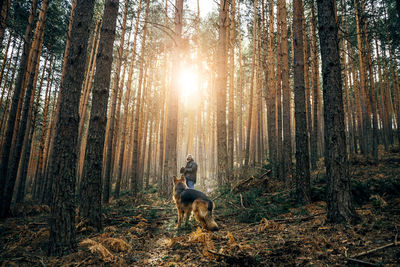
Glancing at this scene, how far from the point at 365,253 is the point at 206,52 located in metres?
18.7

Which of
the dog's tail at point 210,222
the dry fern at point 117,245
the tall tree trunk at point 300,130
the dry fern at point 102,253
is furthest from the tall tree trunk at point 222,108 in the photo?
the dry fern at point 102,253

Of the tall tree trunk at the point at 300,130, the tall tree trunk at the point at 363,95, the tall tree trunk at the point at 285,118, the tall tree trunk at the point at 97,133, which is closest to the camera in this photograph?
the tall tree trunk at the point at 97,133

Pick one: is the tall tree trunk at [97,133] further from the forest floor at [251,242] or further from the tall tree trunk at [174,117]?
the tall tree trunk at [174,117]

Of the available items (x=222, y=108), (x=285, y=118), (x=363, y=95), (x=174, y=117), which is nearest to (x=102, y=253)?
(x=174, y=117)

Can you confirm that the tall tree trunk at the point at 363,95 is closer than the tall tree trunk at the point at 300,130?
No

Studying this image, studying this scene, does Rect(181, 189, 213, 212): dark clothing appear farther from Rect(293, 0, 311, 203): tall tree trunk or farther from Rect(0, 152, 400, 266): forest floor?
Rect(293, 0, 311, 203): tall tree trunk

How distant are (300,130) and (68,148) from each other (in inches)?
215

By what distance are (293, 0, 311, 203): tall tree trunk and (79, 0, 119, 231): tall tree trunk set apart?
5.04 metres

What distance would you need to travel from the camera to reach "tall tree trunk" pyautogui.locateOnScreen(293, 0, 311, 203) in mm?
5250

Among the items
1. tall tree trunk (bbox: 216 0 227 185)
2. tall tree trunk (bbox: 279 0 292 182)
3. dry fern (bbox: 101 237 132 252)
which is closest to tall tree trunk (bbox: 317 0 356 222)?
dry fern (bbox: 101 237 132 252)

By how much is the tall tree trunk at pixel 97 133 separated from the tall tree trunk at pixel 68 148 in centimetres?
117

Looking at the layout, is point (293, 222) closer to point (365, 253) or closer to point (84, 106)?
point (365, 253)

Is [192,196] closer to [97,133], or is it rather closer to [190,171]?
[97,133]

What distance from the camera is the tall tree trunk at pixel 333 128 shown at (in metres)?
3.30
